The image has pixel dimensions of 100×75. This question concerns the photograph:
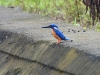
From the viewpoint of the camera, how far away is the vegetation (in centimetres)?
550

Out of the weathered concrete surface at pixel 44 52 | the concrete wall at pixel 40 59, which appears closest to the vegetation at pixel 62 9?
the weathered concrete surface at pixel 44 52

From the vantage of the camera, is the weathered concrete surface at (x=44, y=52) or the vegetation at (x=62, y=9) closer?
the weathered concrete surface at (x=44, y=52)

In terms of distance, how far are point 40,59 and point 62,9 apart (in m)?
3.53

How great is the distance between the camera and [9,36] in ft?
9.74

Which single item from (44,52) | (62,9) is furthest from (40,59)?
(62,9)

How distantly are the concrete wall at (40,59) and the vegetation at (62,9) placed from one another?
247cm

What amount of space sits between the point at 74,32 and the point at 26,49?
Result: 0.50m

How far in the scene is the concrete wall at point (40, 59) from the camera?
2.16 metres

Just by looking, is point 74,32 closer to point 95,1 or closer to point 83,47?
point 83,47

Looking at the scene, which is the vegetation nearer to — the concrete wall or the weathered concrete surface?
the weathered concrete surface

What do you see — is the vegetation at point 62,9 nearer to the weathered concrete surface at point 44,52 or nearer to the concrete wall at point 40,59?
the weathered concrete surface at point 44,52

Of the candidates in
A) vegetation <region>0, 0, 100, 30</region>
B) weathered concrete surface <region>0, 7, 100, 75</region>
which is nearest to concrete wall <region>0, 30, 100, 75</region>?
weathered concrete surface <region>0, 7, 100, 75</region>

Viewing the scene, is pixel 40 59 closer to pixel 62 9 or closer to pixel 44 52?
pixel 44 52

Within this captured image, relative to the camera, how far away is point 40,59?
8.11ft
